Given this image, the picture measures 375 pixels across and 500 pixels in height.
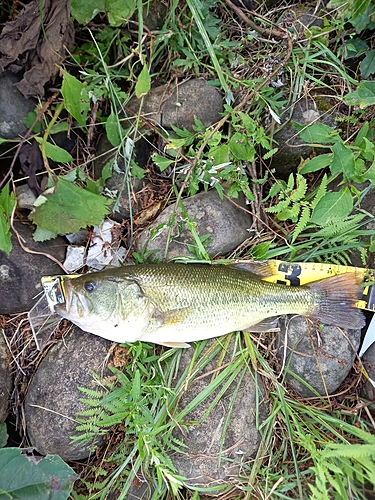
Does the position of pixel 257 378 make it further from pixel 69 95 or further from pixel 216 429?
pixel 69 95

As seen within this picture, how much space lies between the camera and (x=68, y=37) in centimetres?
340

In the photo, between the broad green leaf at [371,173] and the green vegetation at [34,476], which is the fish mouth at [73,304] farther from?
the broad green leaf at [371,173]

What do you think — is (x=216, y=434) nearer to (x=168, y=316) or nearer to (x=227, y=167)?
(x=168, y=316)

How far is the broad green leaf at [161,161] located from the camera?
3559 mm

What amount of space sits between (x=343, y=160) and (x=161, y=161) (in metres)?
1.47

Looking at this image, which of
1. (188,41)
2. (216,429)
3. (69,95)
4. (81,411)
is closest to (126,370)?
(81,411)

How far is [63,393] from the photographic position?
136 inches

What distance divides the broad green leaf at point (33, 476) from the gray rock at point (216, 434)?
0.89 m

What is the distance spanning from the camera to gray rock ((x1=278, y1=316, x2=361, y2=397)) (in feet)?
11.8

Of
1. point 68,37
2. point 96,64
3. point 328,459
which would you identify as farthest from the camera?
point 96,64

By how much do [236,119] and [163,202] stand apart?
3.20 ft

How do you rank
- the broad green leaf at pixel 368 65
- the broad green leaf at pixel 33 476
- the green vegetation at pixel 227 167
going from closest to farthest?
the broad green leaf at pixel 33 476
the green vegetation at pixel 227 167
the broad green leaf at pixel 368 65

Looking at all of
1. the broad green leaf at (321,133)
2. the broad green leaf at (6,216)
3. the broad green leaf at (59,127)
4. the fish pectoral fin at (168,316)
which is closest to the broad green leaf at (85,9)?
the broad green leaf at (59,127)

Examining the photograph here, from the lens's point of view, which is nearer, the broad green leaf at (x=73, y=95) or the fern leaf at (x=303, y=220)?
the broad green leaf at (x=73, y=95)
